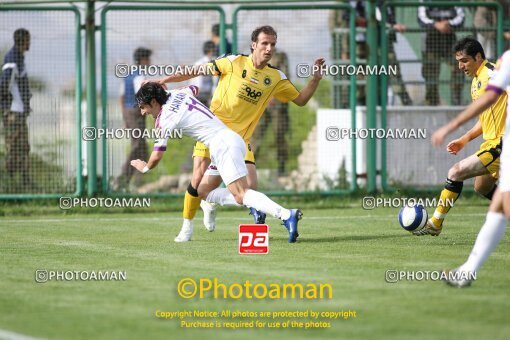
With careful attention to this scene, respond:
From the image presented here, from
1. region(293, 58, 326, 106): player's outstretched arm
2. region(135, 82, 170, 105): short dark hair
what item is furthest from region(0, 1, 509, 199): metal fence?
region(135, 82, 170, 105): short dark hair

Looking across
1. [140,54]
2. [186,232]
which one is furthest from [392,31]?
[186,232]

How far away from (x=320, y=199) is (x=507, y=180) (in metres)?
10.1

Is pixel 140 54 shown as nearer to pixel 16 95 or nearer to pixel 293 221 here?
pixel 16 95

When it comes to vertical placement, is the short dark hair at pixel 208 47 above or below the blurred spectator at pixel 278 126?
above

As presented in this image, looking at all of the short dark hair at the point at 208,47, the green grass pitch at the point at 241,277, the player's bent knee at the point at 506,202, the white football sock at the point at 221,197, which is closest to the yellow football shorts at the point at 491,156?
the green grass pitch at the point at 241,277

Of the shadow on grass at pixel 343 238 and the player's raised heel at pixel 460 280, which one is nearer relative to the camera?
Result: the player's raised heel at pixel 460 280

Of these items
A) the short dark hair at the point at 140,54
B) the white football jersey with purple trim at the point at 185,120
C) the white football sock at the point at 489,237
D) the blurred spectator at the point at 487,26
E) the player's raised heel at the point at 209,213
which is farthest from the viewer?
the blurred spectator at the point at 487,26

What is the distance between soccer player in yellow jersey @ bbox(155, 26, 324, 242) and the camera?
13047mm

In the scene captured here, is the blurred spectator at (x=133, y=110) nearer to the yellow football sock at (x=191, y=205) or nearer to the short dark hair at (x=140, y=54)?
the short dark hair at (x=140, y=54)

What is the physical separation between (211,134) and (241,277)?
2720mm

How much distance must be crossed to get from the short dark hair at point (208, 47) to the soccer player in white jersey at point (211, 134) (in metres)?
6.24

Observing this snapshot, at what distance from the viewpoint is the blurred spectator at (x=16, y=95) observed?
1750cm

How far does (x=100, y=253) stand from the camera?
38.9 feet

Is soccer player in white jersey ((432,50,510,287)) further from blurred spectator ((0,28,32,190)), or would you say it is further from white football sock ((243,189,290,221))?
blurred spectator ((0,28,32,190))
